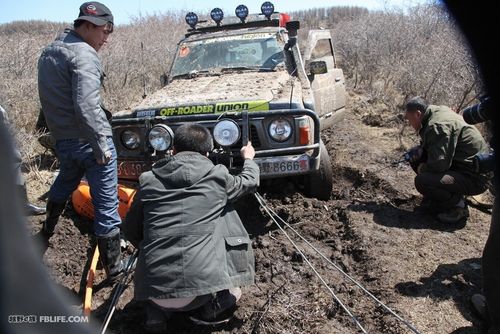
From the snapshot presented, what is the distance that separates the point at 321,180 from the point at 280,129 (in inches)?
35.0

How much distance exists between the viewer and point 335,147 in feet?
23.6

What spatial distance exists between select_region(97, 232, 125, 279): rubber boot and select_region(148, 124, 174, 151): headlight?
0.95 m

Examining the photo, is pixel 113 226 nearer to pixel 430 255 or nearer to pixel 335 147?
pixel 430 255

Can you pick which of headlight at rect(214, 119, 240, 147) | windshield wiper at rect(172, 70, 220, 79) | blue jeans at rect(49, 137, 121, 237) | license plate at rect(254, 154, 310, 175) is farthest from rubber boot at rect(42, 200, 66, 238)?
windshield wiper at rect(172, 70, 220, 79)

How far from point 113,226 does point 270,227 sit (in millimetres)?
1543

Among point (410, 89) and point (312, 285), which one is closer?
point (312, 285)

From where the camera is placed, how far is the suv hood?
14.6ft

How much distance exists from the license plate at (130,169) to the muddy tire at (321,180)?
5.67 feet

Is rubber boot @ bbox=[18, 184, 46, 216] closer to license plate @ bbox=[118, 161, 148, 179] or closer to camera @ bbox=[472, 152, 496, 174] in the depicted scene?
license plate @ bbox=[118, 161, 148, 179]

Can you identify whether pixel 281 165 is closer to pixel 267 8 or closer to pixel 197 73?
pixel 197 73

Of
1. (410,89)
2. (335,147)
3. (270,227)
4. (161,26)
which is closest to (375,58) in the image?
(410,89)

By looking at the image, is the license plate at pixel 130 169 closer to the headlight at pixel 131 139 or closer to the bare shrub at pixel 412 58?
the headlight at pixel 131 139

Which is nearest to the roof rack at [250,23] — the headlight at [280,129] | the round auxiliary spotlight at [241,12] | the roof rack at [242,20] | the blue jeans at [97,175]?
the roof rack at [242,20]

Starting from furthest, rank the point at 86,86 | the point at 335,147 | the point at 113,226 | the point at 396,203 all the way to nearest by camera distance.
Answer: the point at 335,147
the point at 396,203
the point at 113,226
the point at 86,86
